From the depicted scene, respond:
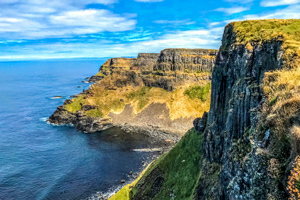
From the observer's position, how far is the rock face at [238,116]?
62.9ft

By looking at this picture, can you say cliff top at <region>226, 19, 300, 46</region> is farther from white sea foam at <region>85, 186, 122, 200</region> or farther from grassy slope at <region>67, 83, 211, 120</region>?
grassy slope at <region>67, 83, 211, 120</region>

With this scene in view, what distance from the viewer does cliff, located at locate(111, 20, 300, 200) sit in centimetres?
1725

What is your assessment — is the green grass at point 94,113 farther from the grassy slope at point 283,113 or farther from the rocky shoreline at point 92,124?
the grassy slope at point 283,113

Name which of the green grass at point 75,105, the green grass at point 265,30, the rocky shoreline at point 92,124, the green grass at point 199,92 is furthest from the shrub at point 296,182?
the green grass at point 75,105

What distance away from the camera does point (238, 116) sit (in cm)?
3475

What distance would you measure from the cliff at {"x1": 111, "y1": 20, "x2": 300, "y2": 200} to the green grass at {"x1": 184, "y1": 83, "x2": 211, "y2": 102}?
119m

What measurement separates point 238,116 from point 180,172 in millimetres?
36029

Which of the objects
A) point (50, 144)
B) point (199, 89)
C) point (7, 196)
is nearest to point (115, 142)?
point (50, 144)

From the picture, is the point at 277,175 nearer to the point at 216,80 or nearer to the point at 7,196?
the point at 216,80

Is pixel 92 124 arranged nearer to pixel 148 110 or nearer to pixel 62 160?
pixel 62 160

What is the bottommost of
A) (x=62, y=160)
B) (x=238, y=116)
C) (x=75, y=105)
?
(x=62, y=160)

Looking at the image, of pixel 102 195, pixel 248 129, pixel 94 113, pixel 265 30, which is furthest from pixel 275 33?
pixel 94 113

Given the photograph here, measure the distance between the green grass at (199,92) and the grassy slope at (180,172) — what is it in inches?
4661

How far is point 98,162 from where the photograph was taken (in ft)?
384
